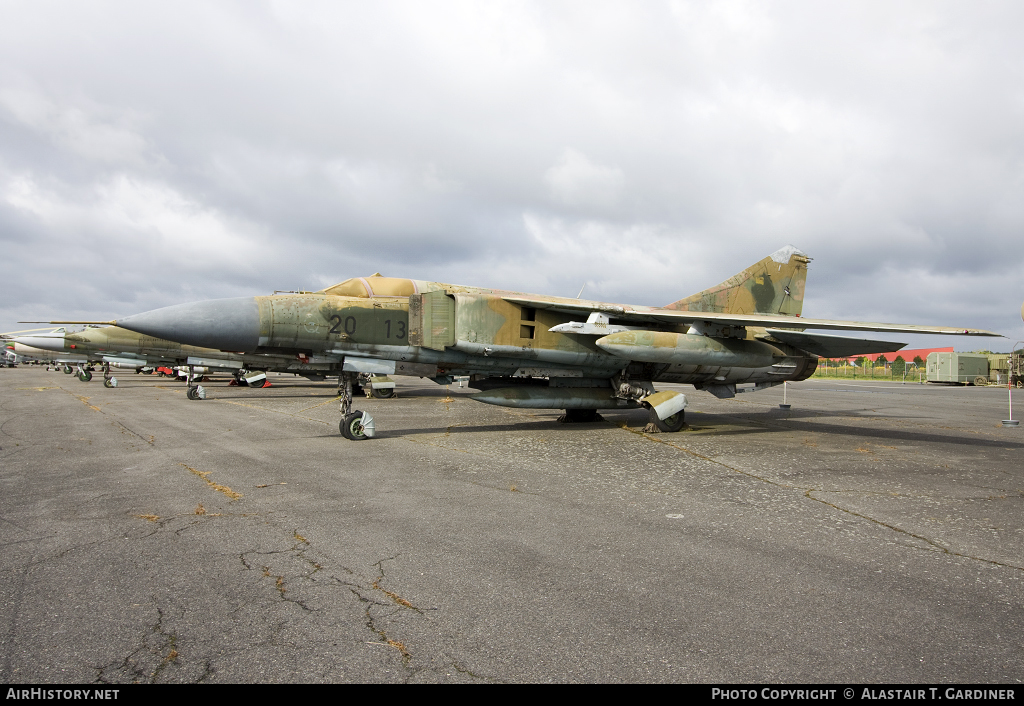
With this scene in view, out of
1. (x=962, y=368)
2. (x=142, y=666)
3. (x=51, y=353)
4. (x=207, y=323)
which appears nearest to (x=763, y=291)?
(x=207, y=323)

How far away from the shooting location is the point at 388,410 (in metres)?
15.6

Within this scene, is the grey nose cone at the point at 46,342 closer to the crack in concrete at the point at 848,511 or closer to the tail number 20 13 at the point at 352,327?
the tail number 20 13 at the point at 352,327

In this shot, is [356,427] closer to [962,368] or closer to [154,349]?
[154,349]

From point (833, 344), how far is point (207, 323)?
1198cm

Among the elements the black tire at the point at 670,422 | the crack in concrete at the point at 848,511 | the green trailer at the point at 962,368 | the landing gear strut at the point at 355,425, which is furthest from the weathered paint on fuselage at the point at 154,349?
the green trailer at the point at 962,368

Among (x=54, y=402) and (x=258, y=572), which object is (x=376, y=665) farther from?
(x=54, y=402)

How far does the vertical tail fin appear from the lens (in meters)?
13.4

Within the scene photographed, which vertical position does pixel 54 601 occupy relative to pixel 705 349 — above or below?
Answer: below

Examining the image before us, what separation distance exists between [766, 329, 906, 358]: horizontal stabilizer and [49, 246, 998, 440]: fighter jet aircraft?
31 mm

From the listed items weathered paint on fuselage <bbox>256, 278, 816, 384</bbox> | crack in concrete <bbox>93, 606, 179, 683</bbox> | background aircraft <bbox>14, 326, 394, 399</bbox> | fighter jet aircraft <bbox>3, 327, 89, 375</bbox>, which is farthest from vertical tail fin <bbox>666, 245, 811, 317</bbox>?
fighter jet aircraft <bbox>3, 327, 89, 375</bbox>

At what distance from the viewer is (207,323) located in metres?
8.30

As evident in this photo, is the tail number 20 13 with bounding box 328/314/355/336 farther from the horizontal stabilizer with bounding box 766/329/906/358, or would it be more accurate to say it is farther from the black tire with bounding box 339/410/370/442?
the horizontal stabilizer with bounding box 766/329/906/358
